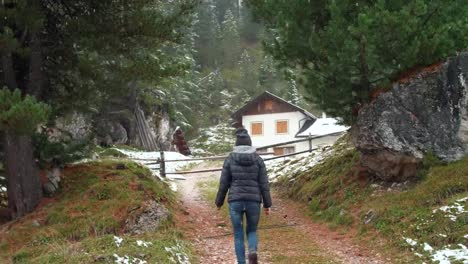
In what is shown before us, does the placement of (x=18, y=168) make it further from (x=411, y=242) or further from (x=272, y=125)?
(x=272, y=125)

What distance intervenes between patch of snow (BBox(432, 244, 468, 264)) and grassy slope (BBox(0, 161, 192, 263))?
3896 millimetres

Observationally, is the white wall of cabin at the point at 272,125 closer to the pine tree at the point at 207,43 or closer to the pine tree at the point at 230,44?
the pine tree at the point at 207,43

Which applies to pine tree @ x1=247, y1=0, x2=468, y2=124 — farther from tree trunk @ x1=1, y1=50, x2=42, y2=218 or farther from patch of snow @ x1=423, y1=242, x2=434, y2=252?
tree trunk @ x1=1, y1=50, x2=42, y2=218

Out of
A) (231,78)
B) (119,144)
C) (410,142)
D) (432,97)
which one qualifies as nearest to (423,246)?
(410,142)

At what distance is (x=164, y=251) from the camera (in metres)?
7.52

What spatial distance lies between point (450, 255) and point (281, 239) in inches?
130

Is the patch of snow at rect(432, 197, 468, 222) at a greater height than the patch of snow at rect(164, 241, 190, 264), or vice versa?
the patch of snow at rect(432, 197, 468, 222)

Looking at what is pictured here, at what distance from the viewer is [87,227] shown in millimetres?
Answer: 8344

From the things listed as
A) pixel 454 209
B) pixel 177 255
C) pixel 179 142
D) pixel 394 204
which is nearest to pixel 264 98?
pixel 179 142

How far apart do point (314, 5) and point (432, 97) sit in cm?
309

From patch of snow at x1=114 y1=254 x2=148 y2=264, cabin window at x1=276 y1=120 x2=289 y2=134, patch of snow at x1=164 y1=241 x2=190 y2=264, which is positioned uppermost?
cabin window at x1=276 y1=120 x2=289 y2=134

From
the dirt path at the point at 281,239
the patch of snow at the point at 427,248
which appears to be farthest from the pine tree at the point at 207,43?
the patch of snow at the point at 427,248

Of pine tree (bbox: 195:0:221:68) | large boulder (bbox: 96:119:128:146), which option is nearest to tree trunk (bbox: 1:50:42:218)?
large boulder (bbox: 96:119:128:146)

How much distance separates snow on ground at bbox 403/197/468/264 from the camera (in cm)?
643
